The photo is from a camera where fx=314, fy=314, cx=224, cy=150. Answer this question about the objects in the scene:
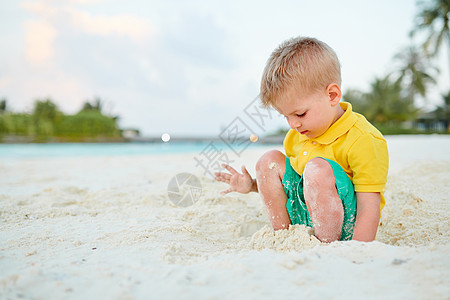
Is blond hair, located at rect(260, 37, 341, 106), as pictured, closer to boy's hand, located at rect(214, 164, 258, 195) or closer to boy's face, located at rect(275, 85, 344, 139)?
boy's face, located at rect(275, 85, 344, 139)

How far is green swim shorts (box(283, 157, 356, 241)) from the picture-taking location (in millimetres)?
1191

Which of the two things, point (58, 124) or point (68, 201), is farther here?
point (58, 124)

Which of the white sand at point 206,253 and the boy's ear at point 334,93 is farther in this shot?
the boy's ear at point 334,93

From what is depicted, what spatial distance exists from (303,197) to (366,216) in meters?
0.28

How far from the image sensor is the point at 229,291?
79cm

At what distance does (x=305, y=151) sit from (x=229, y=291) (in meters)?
0.81

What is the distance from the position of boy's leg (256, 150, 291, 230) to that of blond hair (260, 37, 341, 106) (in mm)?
253

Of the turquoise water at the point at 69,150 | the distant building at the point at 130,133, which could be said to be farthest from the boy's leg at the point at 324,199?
the distant building at the point at 130,133

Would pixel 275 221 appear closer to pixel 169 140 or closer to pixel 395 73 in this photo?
pixel 169 140

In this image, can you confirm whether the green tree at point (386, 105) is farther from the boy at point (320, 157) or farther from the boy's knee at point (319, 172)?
the boy's knee at point (319, 172)

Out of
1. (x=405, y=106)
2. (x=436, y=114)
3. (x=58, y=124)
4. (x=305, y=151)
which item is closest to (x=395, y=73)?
(x=405, y=106)

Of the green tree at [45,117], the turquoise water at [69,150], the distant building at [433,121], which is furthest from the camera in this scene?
the distant building at [433,121]

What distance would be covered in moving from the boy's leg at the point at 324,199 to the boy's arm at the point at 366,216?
67mm

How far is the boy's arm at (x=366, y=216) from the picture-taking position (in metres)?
1.16
